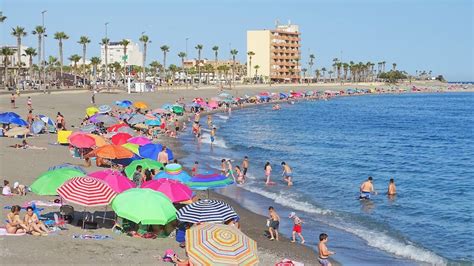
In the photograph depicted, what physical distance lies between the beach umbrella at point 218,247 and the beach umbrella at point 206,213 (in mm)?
1960

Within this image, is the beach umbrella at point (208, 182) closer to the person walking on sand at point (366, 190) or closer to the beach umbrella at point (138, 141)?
the person walking on sand at point (366, 190)

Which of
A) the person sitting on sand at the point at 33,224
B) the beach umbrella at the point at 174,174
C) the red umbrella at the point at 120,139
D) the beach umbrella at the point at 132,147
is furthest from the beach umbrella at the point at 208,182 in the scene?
the red umbrella at the point at 120,139

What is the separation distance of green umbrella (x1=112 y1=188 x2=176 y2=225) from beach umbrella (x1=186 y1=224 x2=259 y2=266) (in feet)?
7.79

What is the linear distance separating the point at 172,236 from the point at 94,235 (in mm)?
2074

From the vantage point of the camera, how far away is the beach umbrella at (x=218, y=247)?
1155 cm

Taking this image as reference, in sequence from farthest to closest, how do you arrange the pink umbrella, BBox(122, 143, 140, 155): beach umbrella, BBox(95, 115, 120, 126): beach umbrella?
BBox(95, 115, 120, 126): beach umbrella, BBox(122, 143, 140, 155): beach umbrella, the pink umbrella

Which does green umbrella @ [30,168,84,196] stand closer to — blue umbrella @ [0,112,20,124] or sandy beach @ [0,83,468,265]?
sandy beach @ [0,83,468,265]

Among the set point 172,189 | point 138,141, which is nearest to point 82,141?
point 138,141

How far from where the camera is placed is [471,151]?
45781 mm

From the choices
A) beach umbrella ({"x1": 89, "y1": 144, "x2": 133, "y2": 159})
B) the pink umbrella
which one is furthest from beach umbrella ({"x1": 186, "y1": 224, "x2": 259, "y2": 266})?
beach umbrella ({"x1": 89, "y1": 144, "x2": 133, "y2": 159})

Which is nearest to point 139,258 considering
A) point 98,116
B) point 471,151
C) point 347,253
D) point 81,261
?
point 81,261

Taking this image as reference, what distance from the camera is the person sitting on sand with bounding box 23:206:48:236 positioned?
563 inches

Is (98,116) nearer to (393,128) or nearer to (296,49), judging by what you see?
(393,128)

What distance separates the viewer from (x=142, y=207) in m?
14.3
